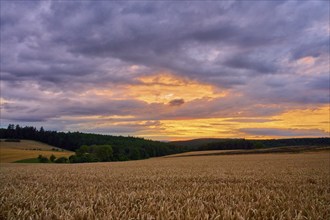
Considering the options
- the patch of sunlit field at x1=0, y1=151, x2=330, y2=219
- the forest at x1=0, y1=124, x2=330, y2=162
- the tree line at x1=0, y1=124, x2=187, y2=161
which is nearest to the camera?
the patch of sunlit field at x1=0, y1=151, x2=330, y2=219

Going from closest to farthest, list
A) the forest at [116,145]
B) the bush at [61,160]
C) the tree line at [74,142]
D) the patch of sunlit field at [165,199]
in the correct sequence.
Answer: the patch of sunlit field at [165,199] → the bush at [61,160] → the forest at [116,145] → the tree line at [74,142]

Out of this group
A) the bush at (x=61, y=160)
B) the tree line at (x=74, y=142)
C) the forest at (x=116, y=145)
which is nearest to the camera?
the bush at (x=61, y=160)

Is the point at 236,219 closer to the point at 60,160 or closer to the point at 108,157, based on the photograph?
the point at 60,160

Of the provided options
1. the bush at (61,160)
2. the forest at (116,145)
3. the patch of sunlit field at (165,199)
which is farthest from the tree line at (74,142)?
the patch of sunlit field at (165,199)

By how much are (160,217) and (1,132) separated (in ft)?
523

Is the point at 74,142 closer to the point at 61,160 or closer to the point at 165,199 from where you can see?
the point at 61,160

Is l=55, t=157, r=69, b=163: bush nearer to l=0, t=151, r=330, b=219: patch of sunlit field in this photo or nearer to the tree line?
the tree line

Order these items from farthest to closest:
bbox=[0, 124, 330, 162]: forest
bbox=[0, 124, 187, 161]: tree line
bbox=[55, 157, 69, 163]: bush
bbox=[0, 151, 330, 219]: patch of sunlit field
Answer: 1. bbox=[0, 124, 187, 161]: tree line
2. bbox=[0, 124, 330, 162]: forest
3. bbox=[55, 157, 69, 163]: bush
4. bbox=[0, 151, 330, 219]: patch of sunlit field

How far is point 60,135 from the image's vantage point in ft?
454

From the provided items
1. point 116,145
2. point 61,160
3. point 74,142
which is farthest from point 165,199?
point 74,142

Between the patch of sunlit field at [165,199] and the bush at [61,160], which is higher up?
the patch of sunlit field at [165,199]

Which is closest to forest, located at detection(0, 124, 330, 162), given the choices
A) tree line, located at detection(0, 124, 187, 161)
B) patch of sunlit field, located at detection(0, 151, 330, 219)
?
tree line, located at detection(0, 124, 187, 161)

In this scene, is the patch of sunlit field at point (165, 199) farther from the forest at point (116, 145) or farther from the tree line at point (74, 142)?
the tree line at point (74, 142)

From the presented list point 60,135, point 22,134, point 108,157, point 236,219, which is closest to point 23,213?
point 236,219
